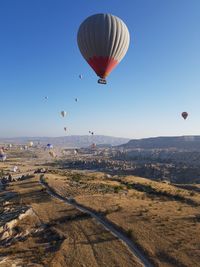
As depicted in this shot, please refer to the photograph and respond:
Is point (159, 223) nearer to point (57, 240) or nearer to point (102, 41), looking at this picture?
point (57, 240)

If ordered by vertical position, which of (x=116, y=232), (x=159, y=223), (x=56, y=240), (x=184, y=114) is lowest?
(x=56, y=240)

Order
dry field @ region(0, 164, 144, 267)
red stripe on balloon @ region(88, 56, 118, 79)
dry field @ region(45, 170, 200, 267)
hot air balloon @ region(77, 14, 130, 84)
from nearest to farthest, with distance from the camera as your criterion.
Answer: dry field @ region(0, 164, 144, 267), dry field @ region(45, 170, 200, 267), hot air balloon @ region(77, 14, 130, 84), red stripe on balloon @ region(88, 56, 118, 79)

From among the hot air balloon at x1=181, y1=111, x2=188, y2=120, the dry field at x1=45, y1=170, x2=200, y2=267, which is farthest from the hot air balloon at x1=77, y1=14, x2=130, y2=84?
the hot air balloon at x1=181, y1=111, x2=188, y2=120

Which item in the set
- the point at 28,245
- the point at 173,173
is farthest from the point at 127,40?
the point at 173,173

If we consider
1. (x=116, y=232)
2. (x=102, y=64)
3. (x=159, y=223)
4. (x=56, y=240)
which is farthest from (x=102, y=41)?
(x=56, y=240)

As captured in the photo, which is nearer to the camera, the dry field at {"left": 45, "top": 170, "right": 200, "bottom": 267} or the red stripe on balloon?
the dry field at {"left": 45, "top": 170, "right": 200, "bottom": 267}

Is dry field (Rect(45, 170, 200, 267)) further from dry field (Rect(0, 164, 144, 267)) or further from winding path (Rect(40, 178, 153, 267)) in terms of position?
dry field (Rect(0, 164, 144, 267))

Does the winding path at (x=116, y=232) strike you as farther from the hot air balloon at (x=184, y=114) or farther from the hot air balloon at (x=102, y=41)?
the hot air balloon at (x=184, y=114)

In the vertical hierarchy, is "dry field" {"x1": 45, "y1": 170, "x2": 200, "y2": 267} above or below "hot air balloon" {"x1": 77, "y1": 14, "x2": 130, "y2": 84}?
below

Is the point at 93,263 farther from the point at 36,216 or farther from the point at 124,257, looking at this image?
the point at 36,216
